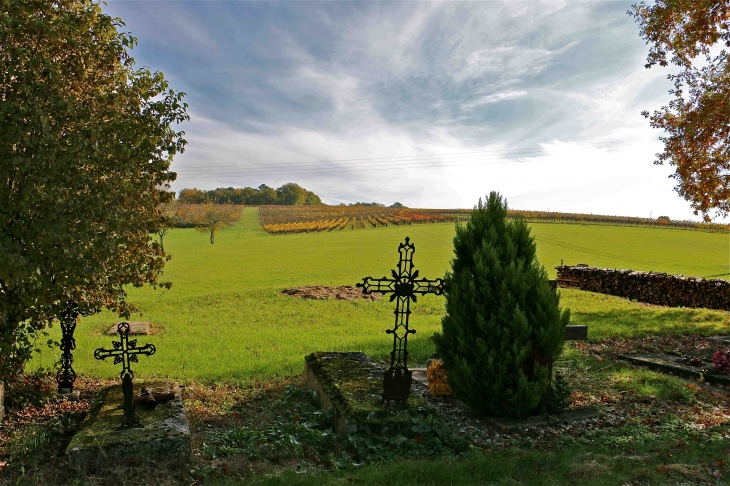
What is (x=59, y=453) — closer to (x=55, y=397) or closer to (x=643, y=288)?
(x=55, y=397)

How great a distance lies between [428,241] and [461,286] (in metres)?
41.8

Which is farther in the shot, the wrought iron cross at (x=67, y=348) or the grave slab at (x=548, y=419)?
the wrought iron cross at (x=67, y=348)

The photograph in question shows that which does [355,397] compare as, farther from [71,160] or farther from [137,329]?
[137,329]

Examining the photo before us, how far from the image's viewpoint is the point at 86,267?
5695 millimetres

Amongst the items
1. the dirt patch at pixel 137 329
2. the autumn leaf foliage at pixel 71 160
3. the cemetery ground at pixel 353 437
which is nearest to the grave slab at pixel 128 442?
the cemetery ground at pixel 353 437

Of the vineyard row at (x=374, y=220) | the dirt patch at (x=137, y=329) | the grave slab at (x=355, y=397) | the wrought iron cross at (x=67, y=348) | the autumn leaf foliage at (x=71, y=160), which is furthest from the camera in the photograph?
the vineyard row at (x=374, y=220)

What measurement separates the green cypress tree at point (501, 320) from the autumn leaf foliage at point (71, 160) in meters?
4.67

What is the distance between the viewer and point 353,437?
581 centimetres

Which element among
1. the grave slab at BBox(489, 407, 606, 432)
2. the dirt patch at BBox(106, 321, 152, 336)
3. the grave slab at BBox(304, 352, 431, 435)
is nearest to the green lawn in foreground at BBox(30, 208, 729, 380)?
the dirt patch at BBox(106, 321, 152, 336)

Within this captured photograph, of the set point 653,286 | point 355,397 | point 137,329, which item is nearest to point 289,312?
point 137,329

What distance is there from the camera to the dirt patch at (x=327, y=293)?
20.1m

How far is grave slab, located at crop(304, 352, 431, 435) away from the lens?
5.98 meters

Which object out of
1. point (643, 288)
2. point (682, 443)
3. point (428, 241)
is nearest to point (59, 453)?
point (682, 443)

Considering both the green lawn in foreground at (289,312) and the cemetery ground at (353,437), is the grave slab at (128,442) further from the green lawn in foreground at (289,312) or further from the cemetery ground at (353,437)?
the green lawn in foreground at (289,312)
